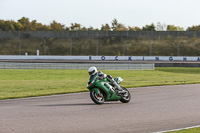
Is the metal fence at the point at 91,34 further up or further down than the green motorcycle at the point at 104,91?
further up

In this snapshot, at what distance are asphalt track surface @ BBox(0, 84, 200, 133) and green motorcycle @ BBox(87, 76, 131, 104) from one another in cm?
21

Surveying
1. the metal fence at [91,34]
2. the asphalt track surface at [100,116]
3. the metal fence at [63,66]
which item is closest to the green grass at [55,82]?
the asphalt track surface at [100,116]

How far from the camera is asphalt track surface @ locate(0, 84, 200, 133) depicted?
27.1ft

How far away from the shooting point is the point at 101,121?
362 inches

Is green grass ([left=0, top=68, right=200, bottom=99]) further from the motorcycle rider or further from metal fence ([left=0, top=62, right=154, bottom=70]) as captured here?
metal fence ([left=0, top=62, right=154, bottom=70])

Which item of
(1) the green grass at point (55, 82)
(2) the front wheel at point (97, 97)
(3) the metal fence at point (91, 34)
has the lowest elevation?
(1) the green grass at point (55, 82)

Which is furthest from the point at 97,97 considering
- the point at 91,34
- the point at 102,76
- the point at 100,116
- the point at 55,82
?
the point at 91,34

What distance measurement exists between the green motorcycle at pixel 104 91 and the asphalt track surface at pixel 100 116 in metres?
0.21

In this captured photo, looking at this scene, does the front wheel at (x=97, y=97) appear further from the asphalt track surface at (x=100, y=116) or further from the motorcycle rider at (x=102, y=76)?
the motorcycle rider at (x=102, y=76)

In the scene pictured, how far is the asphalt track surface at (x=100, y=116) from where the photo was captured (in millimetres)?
8250

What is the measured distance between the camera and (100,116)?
9.99m

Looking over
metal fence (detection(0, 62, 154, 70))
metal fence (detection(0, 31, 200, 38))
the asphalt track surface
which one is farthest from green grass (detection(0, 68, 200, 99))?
metal fence (detection(0, 31, 200, 38))

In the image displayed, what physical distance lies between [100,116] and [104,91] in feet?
8.29

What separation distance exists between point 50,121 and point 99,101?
3535mm
